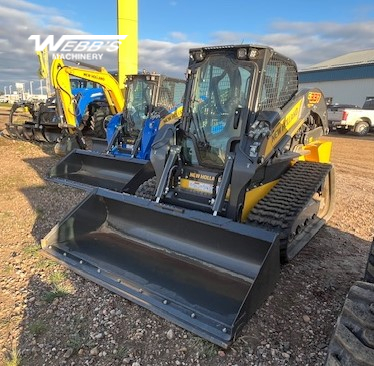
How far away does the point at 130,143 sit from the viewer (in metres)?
8.41

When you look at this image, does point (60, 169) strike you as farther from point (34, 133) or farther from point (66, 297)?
point (34, 133)

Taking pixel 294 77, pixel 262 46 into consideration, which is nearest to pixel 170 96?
pixel 294 77

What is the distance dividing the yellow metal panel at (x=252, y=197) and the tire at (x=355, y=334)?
2.05 meters

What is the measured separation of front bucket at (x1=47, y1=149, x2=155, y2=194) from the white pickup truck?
43.7 ft

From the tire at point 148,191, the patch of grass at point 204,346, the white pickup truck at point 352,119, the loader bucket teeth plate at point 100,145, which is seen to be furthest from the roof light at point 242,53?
the white pickup truck at point 352,119

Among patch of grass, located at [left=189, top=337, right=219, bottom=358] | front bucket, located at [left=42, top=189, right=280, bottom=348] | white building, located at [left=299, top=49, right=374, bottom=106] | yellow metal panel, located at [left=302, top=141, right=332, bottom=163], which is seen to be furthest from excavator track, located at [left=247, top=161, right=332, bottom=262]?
white building, located at [left=299, top=49, right=374, bottom=106]

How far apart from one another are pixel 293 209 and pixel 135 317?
6.24 feet

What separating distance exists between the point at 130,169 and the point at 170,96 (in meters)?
2.66

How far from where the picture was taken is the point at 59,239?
402cm

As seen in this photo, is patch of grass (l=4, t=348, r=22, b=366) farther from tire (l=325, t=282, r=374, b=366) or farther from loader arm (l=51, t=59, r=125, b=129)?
loader arm (l=51, t=59, r=125, b=129)

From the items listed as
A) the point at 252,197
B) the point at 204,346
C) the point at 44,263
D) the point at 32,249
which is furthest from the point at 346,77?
the point at 204,346

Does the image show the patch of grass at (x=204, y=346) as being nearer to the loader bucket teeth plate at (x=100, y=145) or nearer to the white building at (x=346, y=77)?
the loader bucket teeth plate at (x=100, y=145)

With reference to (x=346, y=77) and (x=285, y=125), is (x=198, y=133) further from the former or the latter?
(x=346, y=77)

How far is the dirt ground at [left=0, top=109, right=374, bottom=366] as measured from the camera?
106 inches
